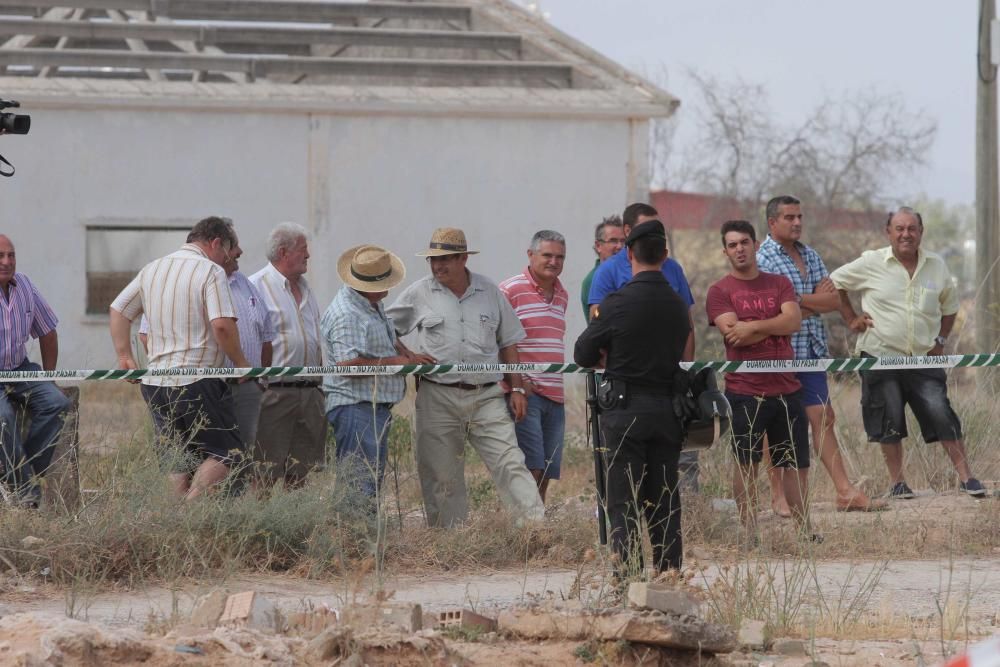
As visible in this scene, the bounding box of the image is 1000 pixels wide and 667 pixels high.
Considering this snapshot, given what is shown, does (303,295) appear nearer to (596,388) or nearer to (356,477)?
(356,477)

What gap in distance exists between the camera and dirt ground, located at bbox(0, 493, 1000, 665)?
19.0 ft

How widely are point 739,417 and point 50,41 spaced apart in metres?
12.7

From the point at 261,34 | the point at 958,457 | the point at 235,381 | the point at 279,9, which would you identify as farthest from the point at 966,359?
the point at 279,9

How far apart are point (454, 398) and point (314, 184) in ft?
30.5

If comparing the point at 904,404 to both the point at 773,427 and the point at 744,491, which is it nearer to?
the point at 773,427

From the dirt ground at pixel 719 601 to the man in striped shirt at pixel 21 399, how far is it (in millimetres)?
1447

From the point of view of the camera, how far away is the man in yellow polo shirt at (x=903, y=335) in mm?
9602

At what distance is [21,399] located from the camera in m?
8.52

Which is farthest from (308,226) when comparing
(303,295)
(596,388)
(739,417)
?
(596,388)

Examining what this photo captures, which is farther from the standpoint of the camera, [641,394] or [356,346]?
[356,346]

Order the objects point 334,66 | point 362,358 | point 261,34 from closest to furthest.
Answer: point 362,358
point 334,66
point 261,34

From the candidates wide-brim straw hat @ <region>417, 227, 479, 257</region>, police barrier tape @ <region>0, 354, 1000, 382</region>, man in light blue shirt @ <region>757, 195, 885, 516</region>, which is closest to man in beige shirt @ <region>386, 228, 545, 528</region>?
wide-brim straw hat @ <region>417, 227, 479, 257</region>

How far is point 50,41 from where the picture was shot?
18.3 m

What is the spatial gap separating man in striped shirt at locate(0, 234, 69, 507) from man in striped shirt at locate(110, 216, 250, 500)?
0.56m
